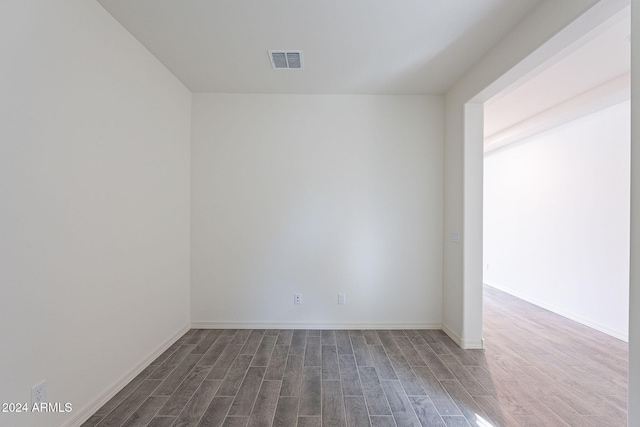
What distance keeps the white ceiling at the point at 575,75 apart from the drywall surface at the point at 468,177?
24 cm

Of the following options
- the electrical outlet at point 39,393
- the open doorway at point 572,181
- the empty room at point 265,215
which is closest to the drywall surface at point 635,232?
the empty room at point 265,215

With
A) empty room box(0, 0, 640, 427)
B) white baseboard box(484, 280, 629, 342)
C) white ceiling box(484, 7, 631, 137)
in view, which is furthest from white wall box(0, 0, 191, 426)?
white baseboard box(484, 280, 629, 342)

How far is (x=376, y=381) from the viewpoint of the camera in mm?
2193

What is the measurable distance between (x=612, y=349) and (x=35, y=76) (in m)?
4.98

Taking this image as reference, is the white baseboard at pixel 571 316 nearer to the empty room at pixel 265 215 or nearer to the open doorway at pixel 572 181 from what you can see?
the open doorway at pixel 572 181

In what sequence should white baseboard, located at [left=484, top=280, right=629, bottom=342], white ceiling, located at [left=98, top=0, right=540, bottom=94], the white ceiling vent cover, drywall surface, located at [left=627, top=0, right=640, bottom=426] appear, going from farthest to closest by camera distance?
white baseboard, located at [left=484, top=280, right=629, bottom=342] → the white ceiling vent cover → white ceiling, located at [left=98, top=0, right=540, bottom=94] → drywall surface, located at [left=627, top=0, right=640, bottom=426]

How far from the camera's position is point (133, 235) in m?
2.22

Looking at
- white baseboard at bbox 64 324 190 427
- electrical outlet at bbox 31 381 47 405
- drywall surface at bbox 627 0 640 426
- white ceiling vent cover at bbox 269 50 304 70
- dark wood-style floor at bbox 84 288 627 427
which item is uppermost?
white ceiling vent cover at bbox 269 50 304 70

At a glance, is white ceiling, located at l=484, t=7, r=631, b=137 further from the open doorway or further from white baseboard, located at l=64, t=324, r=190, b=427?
white baseboard, located at l=64, t=324, r=190, b=427

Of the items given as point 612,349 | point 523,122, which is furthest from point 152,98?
point 612,349

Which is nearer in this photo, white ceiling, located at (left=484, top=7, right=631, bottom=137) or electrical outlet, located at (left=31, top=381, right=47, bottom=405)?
electrical outlet, located at (left=31, top=381, right=47, bottom=405)

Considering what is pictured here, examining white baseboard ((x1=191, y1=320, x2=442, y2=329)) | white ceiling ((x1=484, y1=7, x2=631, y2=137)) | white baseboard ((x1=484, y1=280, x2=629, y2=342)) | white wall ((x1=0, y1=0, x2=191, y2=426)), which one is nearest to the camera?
white wall ((x1=0, y1=0, x2=191, y2=426))

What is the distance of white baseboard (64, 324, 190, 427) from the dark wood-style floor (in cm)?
4

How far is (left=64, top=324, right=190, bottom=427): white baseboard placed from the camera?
67.0 inches
